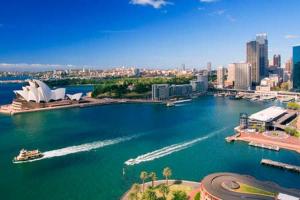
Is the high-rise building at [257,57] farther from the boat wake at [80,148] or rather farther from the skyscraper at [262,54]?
the boat wake at [80,148]

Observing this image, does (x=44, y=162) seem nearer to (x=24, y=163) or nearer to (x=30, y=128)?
(x=24, y=163)

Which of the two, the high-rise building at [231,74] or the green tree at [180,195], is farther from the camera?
the high-rise building at [231,74]

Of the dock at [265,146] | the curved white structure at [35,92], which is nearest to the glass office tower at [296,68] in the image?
the dock at [265,146]

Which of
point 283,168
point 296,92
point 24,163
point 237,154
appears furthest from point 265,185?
point 296,92

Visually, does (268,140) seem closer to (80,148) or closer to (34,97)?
(80,148)

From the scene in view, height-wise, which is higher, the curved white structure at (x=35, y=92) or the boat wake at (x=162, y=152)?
the curved white structure at (x=35, y=92)

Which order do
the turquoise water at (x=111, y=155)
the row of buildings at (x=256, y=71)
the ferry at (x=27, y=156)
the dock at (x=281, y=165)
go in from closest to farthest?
the turquoise water at (x=111, y=155), the dock at (x=281, y=165), the ferry at (x=27, y=156), the row of buildings at (x=256, y=71)

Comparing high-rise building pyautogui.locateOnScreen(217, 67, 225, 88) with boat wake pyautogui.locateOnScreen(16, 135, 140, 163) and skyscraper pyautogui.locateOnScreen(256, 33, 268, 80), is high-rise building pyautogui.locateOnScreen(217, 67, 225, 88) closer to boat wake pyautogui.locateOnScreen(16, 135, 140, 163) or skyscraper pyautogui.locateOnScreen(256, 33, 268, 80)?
skyscraper pyautogui.locateOnScreen(256, 33, 268, 80)

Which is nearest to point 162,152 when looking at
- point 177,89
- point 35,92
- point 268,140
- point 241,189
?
point 241,189
